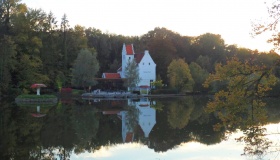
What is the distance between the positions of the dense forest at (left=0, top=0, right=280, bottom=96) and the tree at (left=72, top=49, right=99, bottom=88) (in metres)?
2.44

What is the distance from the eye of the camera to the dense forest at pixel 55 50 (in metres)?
45.4

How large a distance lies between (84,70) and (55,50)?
7.26 metres

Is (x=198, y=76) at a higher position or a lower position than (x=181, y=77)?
higher

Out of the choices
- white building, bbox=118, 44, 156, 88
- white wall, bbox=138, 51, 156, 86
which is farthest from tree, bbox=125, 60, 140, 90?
white wall, bbox=138, 51, 156, 86

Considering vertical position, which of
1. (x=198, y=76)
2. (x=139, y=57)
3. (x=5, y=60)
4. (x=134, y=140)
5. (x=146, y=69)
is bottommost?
(x=134, y=140)

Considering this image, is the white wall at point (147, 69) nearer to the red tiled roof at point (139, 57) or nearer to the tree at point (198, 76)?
the red tiled roof at point (139, 57)

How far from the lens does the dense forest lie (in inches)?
1788

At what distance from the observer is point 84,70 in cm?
4716

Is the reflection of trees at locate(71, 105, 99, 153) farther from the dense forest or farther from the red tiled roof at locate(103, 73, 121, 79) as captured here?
the red tiled roof at locate(103, 73, 121, 79)

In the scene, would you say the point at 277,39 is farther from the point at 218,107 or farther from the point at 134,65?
the point at 134,65

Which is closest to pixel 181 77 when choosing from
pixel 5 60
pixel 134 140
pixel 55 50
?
pixel 55 50

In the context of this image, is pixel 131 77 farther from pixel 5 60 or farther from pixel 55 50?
pixel 5 60

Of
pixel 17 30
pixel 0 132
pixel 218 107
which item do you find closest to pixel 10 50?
pixel 17 30

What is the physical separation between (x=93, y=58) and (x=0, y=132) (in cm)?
3389
